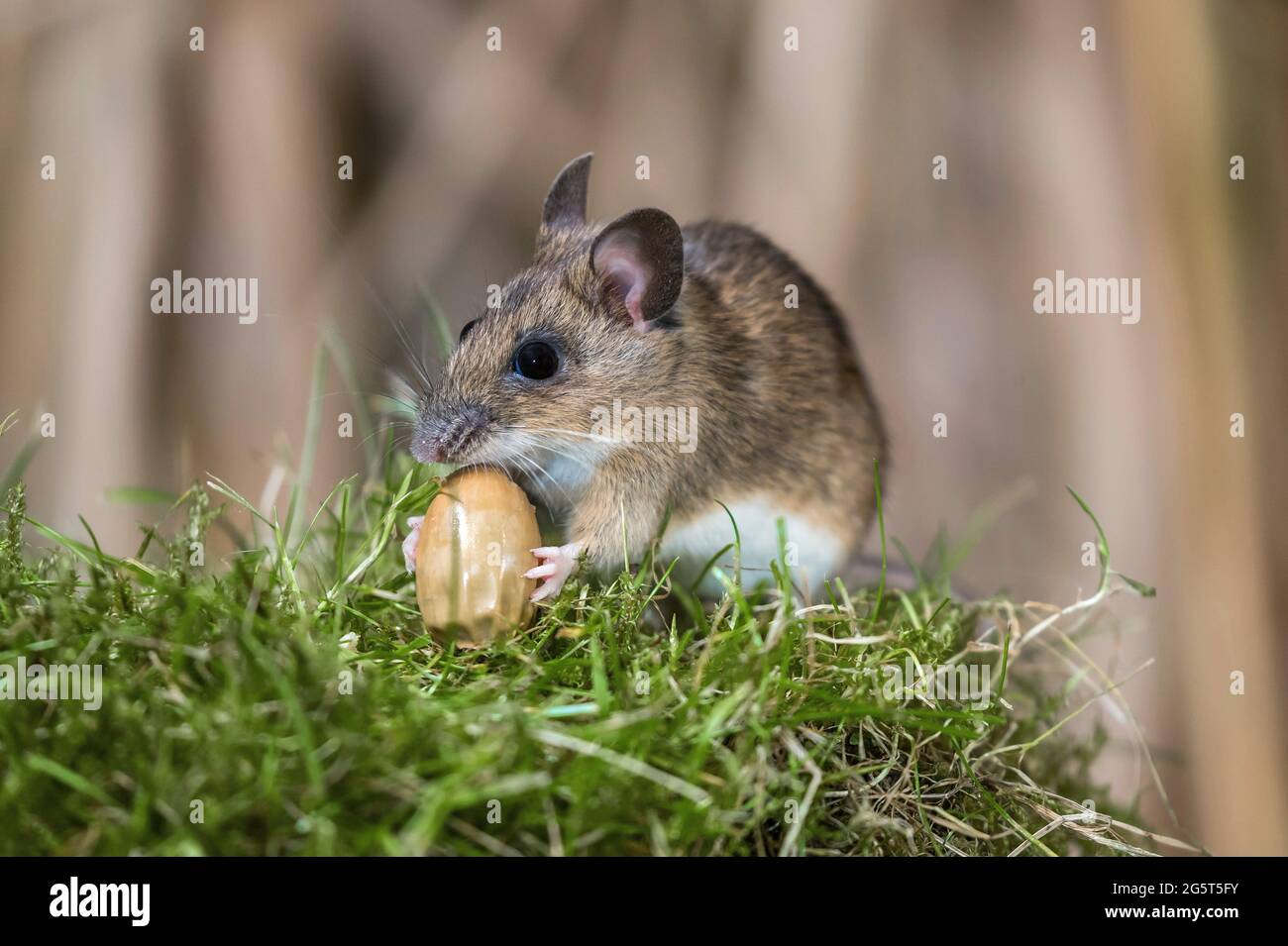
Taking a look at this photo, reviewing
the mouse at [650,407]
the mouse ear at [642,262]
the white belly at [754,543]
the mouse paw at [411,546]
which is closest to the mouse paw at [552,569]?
the mouse at [650,407]

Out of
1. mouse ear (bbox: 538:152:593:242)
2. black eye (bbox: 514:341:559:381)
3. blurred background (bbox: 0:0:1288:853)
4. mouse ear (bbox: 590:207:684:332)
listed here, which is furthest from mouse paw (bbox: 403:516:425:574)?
blurred background (bbox: 0:0:1288:853)

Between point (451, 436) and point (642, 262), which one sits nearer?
point (451, 436)

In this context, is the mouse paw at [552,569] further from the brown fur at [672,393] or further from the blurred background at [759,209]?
the blurred background at [759,209]

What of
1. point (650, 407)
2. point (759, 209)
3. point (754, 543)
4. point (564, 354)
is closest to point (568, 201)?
point (564, 354)

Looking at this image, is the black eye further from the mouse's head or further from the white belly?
the white belly

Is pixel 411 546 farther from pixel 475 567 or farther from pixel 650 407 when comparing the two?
pixel 650 407
